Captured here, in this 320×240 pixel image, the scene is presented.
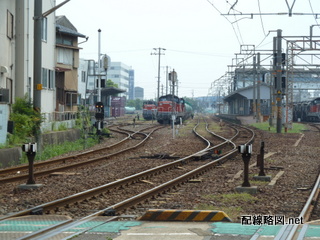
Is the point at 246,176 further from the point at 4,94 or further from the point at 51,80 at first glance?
the point at 51,80

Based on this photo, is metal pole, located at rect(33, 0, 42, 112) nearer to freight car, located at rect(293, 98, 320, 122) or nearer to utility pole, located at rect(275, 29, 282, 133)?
utility pole, located at rect(275, 29, 282, 133)

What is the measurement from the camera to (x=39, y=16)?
19250 mm

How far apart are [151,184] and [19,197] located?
3.28 m

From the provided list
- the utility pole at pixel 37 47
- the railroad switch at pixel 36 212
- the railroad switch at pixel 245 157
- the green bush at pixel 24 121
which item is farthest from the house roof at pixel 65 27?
the railroad switch at pixel 36 212

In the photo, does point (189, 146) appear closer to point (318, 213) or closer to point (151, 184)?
point (151, 184)

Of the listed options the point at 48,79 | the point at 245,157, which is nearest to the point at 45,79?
the point at 48,79

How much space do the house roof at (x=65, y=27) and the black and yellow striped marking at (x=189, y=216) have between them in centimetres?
2978

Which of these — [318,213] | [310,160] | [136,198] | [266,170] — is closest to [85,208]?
[136,198]

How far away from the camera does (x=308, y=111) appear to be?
6712 centimetres

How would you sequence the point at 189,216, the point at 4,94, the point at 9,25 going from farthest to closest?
the point at 9,25 → the point at 4,94 → the point at 189,216

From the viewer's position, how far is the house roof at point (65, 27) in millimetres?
38628

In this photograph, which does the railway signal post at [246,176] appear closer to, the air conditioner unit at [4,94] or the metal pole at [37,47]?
the metal pole at [37,47]

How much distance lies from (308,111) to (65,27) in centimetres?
3600

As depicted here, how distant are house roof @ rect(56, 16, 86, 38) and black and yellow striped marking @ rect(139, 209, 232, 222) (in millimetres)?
29781
